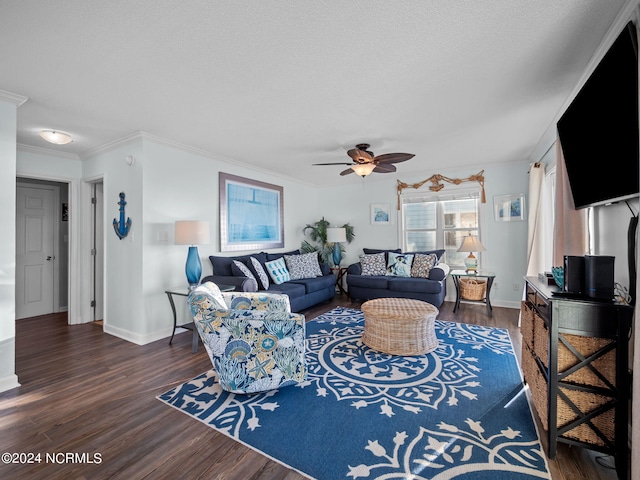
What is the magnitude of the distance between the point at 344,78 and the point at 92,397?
3124mm

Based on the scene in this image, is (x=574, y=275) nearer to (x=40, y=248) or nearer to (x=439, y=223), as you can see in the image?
(x=439, y=223)

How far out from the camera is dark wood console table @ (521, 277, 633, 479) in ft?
4.92

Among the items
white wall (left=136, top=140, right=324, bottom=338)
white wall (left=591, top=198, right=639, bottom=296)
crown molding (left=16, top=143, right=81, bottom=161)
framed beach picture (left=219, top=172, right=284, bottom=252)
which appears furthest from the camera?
framed beach picture (left=219, top=172, right=284, bottom=252)

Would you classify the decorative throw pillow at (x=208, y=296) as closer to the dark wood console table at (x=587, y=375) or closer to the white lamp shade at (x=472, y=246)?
the dark wood console table at (x=587, y=375)

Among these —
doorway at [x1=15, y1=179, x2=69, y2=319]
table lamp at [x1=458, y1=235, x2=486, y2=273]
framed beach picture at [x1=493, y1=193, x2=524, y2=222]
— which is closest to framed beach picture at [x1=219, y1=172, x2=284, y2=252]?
doorway at [x1=15, y1=179, x2=69, y2=319]

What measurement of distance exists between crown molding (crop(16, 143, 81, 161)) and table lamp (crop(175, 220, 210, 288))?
213cm

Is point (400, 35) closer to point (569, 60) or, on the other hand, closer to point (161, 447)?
point (569, 60)

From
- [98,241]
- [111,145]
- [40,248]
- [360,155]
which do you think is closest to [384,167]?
[360,155]

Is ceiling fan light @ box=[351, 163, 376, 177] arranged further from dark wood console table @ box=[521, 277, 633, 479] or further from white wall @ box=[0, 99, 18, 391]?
white wall @ box=[0, 99, 18, 391]

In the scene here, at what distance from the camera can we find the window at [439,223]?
5484 millimetres

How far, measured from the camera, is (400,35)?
1836 mm

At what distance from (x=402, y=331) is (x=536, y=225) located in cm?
257

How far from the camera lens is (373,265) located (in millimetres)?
5457

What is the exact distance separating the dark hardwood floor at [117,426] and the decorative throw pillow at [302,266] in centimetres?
207
